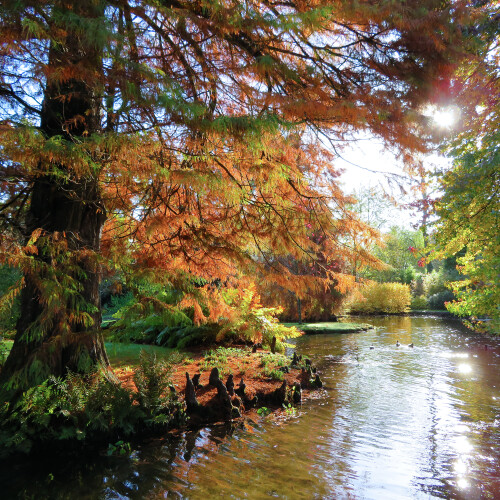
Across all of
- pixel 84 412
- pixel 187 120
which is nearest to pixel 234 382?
pixel 84 412

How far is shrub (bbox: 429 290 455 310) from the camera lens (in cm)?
2748

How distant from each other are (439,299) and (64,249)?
29.3 metres

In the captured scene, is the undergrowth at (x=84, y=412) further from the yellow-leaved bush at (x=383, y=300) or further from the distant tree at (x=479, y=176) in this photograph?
the yellow-leaved bush at (x=383, y=300)

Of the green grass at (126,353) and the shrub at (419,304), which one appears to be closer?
the green grass at (126,353)

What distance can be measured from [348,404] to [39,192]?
5912 millimetres

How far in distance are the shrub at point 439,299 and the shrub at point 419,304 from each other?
44 centimetres

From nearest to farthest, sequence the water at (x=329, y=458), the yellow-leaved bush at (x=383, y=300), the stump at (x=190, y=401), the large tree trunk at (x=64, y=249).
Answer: the large tree trunk at (x=64, y=249)
the water at (x=329, y=458)
the stump at (x=190, y=401)
the yellow-leaved bush at (x=383, y=300)

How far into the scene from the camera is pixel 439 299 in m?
28.1

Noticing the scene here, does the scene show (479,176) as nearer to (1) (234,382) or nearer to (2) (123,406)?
(1) (234,382)

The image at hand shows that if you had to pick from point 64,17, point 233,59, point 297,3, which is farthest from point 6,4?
point 297,3

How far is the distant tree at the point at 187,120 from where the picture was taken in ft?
10.3

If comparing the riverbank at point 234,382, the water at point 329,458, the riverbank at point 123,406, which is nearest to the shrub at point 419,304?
the water at point 329,458

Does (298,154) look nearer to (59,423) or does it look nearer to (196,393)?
(196,393)

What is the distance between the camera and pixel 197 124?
3227mm
